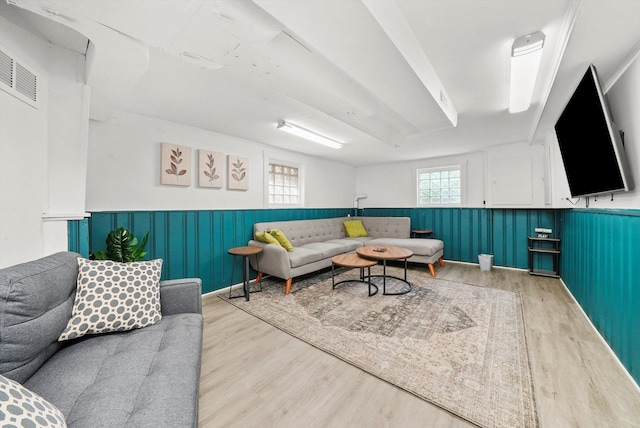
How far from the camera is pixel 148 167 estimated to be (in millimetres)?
2975

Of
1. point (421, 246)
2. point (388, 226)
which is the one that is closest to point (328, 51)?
point (421, 246)

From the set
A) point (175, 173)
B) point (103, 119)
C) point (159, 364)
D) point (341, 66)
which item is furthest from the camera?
point (175, 173)

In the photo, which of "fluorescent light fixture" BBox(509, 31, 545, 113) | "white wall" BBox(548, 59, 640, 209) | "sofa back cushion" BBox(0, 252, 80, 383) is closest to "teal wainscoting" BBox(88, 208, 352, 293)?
"sofa back cushion" BBox(0, 252, 80, 383)

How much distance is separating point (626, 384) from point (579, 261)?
169 cm

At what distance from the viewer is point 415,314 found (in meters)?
2.66

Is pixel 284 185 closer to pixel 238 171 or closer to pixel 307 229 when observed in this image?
pixel 307 229

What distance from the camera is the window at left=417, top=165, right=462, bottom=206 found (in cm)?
520

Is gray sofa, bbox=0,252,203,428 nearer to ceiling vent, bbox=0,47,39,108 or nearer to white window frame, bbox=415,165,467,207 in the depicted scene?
ceiling vent, bbox=0,47,39,108

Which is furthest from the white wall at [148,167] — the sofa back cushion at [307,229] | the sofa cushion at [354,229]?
the sofa cushion at [354,229]

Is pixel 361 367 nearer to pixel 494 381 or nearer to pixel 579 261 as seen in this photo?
pixel 494 381

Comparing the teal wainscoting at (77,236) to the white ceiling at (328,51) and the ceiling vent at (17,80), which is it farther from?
the white ceiling at (328,51)

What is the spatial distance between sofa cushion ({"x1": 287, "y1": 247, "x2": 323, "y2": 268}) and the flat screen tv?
125 inches

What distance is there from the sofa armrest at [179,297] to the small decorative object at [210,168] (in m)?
1.95

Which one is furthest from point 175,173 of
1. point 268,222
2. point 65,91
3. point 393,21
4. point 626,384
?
point 626,384
